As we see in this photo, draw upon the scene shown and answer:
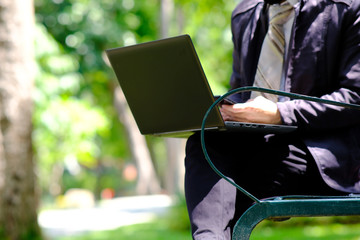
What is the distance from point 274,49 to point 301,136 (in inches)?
14.2

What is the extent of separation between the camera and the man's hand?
6.73 ft

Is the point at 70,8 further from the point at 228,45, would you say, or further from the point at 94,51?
the point at 228,45

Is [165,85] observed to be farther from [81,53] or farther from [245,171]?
[81,53]

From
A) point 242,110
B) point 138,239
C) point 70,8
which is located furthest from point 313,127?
point 70,8

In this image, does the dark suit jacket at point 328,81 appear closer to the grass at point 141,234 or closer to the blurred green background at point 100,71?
the blurred green background at point 100,71

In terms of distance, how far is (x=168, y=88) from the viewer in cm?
199

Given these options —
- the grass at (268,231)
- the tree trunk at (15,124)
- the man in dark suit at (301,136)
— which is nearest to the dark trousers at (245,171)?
the man in dark suit at (301,136)

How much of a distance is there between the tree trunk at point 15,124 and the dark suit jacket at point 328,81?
5.87m

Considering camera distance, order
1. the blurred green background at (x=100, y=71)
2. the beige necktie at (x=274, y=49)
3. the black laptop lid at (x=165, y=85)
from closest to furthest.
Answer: the black laptop lid at (x=165, y=85)
the beige necktie at (x=274, y=49)
the blurred green background at (x=100, y=71)

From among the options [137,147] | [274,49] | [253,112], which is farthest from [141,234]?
[137,147]

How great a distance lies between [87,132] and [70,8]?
3308 millimetres

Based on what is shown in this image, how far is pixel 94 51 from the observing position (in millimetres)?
17766

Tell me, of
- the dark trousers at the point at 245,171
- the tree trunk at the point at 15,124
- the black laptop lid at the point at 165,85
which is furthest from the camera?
the tree trunk at the point at 15,124

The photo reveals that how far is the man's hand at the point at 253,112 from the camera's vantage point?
6.73 ft
